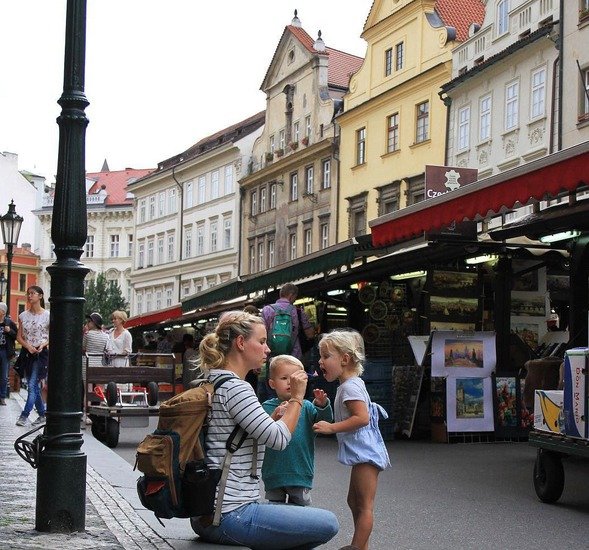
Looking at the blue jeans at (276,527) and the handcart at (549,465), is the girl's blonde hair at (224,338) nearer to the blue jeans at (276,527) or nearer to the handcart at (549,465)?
the blue jeans at (276,527)

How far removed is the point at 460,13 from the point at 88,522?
123 feet

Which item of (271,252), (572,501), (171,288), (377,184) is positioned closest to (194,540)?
(572,501)

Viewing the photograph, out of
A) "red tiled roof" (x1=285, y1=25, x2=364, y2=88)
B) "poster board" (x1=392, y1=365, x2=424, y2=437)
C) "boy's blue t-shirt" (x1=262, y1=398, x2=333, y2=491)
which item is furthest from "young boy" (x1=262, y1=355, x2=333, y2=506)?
"red tiled roof" (x1=285, y1=25, x2=364, y2=88)

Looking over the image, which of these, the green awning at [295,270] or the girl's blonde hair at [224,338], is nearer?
the girl's blonde hair at [224,338]

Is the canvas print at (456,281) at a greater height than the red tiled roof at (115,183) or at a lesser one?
lesser

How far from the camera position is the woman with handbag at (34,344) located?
→ 14.4 meters

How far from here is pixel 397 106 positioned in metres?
42.8

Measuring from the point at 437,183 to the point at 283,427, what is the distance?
13.6m

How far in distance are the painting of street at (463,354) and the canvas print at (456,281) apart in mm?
1129

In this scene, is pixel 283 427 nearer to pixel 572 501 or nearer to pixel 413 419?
pixel 572 501

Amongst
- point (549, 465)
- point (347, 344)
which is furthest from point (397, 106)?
point (347, 344)

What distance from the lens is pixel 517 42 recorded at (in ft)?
112

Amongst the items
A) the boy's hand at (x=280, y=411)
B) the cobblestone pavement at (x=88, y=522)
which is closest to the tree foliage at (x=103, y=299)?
the cobblestone pavement at (x=88, y=522)

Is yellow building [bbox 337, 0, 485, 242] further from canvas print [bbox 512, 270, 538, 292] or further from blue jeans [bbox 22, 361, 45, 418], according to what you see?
blue jeans [bbox 22, 361, 45, 418]
